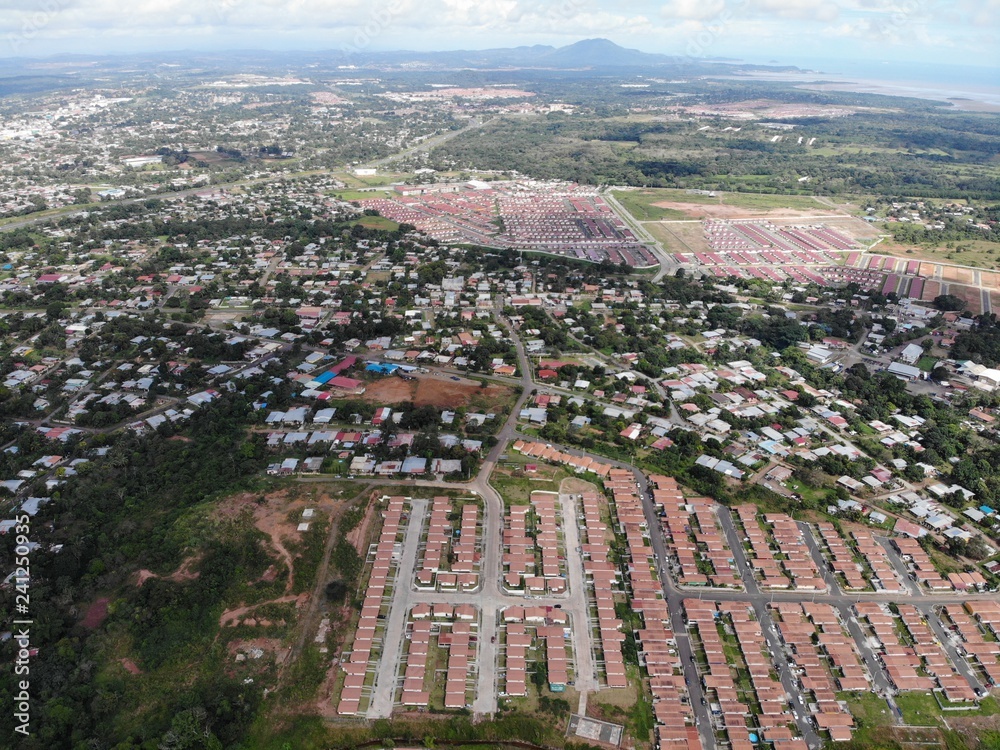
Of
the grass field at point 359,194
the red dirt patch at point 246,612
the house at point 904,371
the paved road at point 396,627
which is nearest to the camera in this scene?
the paved road at point 396,627

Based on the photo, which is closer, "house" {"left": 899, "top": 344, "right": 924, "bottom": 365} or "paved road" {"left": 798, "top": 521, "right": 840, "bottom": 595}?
"paved road" {"left": 798, "top": 521, "right": 840, "bottom": 595}

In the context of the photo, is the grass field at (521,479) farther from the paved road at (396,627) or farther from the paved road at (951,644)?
the paved road at (951,644)

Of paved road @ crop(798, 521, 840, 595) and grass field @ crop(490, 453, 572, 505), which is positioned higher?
grass field @ crop(490, 453, 572, 505)

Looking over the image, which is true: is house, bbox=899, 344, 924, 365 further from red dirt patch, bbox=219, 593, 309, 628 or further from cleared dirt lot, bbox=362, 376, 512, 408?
red dirt patch, bbox=219, 593, 309, 628

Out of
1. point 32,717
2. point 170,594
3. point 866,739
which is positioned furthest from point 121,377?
point 866,739

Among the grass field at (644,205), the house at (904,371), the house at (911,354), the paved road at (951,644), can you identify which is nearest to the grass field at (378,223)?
the grass field at (644,205)

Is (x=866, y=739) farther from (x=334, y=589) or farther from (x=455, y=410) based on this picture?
(x=455, y=410)

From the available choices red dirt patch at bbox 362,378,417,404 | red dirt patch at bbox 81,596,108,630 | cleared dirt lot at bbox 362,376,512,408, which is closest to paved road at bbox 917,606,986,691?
cleared dirt lot at bbox 362,376,512,408

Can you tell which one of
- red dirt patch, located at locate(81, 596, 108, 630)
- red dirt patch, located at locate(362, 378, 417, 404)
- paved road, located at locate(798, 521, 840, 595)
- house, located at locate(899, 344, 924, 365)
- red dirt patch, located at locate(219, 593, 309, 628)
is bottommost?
red dirt patch, located at locate(81, 596, 108, 630)
